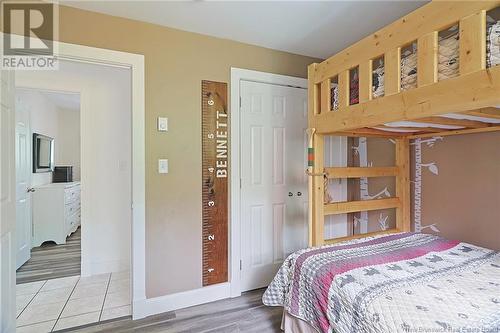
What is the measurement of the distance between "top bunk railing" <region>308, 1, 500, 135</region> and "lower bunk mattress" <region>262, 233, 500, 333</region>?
2.64ft

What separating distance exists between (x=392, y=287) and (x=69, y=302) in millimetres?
2617

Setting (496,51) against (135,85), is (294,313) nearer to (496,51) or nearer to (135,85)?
(496,51)

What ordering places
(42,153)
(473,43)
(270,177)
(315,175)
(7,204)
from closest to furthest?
(473,43)
(7,204)
(315,175)
(270,177)
(42,153)

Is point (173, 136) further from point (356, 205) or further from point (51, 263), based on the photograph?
point (51, 263)

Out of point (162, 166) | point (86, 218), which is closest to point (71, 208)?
point (86, 218)

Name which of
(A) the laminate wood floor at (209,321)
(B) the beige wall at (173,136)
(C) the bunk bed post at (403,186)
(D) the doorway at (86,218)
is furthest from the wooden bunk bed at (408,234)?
(D) the doorway at (86,218)

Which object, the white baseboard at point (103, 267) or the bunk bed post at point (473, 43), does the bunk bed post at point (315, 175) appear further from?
the white baseboard at point (103, 267)

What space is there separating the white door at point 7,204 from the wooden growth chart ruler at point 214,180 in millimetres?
1315

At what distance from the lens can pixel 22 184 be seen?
3.26 metres

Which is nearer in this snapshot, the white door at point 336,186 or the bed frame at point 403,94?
the bed frame at point 403,94

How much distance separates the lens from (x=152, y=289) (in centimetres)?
215

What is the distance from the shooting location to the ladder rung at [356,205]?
6.52ft

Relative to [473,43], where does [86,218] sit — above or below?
below

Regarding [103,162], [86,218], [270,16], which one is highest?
[270,16]
